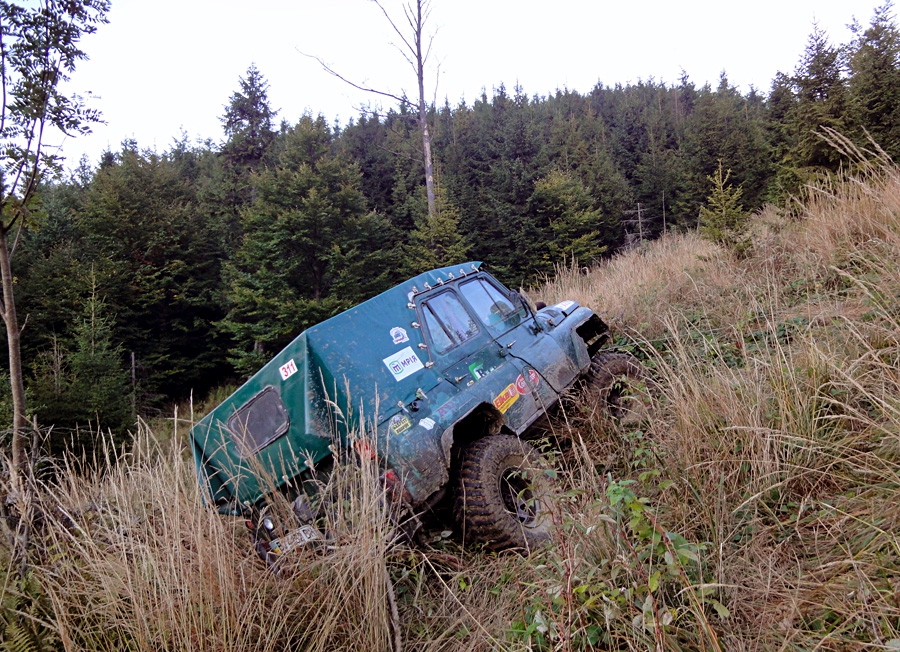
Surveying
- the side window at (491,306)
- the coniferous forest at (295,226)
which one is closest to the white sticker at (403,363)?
the side window at (491,306)

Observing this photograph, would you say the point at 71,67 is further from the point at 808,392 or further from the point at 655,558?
the point at 808,392

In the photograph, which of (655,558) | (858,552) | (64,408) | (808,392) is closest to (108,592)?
(655,558)

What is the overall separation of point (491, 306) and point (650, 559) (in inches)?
140

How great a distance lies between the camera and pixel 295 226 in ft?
69.1

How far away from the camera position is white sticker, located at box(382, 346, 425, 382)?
13.1 feet

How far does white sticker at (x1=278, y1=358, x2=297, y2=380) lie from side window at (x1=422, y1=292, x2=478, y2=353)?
1.18 m

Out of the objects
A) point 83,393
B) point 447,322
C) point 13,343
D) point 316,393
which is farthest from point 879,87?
point 83,393

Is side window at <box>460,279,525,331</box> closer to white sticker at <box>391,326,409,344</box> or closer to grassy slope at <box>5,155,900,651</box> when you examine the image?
white sticker at <box>391,326,409,344</box>

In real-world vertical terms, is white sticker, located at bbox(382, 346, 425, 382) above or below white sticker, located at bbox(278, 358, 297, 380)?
below

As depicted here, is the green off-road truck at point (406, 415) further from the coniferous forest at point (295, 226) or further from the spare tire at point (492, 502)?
the coniferous forest at point (295, 226)

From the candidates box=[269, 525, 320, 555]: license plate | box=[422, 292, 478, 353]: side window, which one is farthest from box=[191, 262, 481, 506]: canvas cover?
box=[269, 525, 320, 555]: license plate

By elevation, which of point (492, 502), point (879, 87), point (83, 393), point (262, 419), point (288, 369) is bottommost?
point (492, 502)

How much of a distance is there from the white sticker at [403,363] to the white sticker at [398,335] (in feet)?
0.27

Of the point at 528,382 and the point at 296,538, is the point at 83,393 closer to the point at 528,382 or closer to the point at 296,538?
the point at 528,382
